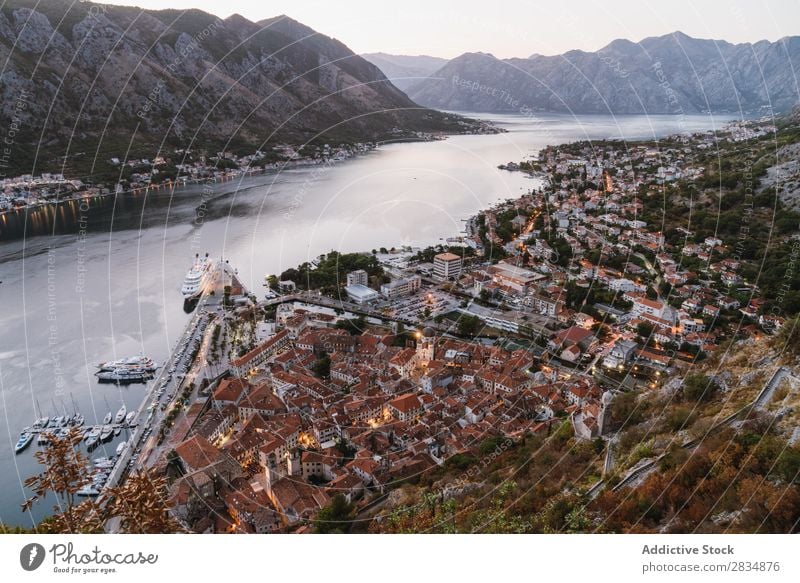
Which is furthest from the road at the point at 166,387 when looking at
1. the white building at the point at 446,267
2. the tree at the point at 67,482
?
the white building at the point at 446,267

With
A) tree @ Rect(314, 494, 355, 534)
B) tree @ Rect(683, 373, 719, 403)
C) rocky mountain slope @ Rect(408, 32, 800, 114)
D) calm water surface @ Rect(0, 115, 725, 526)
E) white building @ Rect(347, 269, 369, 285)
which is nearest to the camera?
tree @ Rect(683, 373, 719, 403)

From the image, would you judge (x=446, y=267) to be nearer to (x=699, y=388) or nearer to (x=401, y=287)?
(x=401, y=287)

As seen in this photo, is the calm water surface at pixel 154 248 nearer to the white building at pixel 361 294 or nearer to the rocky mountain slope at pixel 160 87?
the white building at pixel 361 294

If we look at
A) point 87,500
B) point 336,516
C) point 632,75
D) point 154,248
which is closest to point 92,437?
point 336,516

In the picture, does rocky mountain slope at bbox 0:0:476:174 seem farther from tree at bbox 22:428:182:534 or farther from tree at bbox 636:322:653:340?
tree at bbox 22:428:182:534

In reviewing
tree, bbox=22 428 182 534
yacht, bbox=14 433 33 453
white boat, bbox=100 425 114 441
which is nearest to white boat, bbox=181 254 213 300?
white boat, bbox=100 425 114 441

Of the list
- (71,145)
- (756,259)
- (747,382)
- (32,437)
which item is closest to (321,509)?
(747,382)

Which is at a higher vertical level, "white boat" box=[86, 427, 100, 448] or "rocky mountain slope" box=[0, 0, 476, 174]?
"rocky mountain slope" box=[0, 0, 476, 174]
